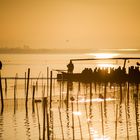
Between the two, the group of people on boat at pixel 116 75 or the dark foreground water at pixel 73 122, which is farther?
the group of people on boat at pixel 116 75

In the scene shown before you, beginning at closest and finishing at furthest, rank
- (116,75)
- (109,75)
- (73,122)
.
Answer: (73,122) → (116,75) → (109,75)

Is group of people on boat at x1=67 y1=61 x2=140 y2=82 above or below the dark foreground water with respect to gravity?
above

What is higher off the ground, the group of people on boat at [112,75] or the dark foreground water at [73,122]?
the group of people on boat at [112,75]

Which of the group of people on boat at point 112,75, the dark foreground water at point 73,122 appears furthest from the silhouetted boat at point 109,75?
the dark foreground water at point 73,122

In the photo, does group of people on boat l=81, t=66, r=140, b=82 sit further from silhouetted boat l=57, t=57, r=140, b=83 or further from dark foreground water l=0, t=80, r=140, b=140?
dark foreground water l=0, t=80, r=140, b=140

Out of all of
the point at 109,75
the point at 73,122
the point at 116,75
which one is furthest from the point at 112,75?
the point at 73,122

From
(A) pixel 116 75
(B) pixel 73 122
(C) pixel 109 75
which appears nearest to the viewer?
(B) pixel 73 122

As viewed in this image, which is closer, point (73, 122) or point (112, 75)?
point (73, 122)

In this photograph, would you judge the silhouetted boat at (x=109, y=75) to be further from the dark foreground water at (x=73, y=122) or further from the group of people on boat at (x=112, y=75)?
the dark foreground water at (x=73, y=122)

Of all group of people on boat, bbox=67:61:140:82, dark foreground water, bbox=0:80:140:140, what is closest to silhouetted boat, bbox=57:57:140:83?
group of people on boat, bbox=67:61:140:82

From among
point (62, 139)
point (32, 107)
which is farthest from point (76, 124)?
point (32, 107)

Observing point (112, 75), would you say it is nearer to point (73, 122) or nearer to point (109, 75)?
point (109, 75)

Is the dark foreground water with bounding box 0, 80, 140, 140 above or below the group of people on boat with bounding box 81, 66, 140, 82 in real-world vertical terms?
below

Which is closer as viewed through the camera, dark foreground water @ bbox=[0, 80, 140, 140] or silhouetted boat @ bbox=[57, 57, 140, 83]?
dark foreground water @ bbox=[0, 80, 140, 140]
